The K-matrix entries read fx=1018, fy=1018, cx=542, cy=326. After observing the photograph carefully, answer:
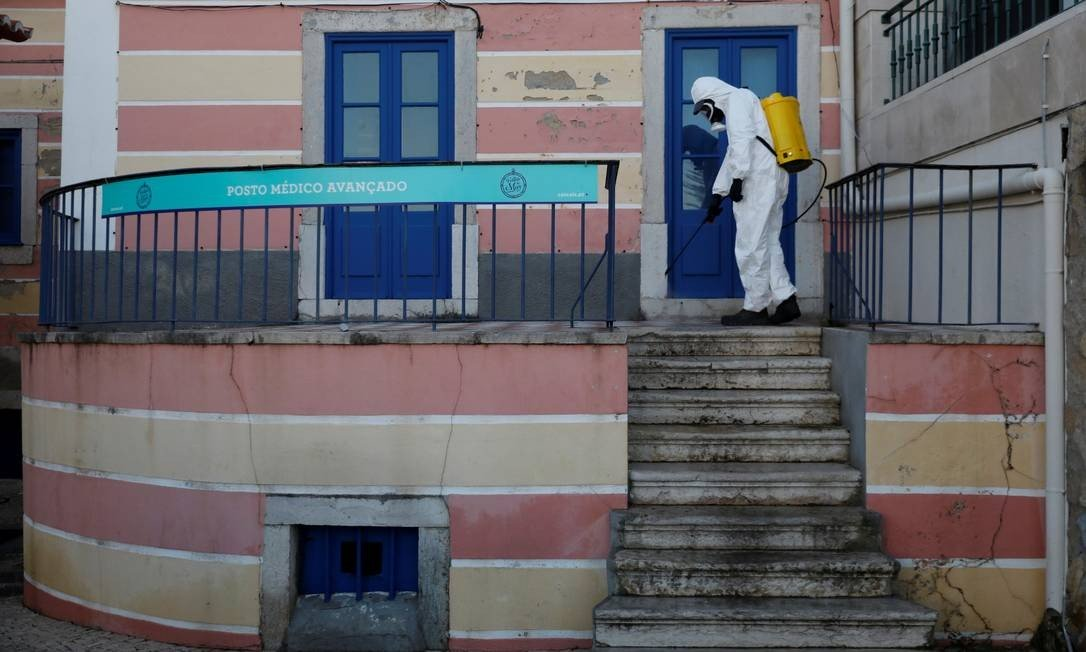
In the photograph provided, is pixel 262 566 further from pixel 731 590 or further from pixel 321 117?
pixel 321 117

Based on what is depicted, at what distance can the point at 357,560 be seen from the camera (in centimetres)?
578

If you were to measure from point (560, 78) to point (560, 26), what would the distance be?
0.43 metres

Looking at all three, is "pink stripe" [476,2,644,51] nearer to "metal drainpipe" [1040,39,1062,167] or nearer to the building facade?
the building facade


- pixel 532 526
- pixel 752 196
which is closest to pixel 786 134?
pixel 752 196

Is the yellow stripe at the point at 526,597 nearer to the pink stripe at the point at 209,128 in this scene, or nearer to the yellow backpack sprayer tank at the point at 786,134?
the yellow backpack sprayer tank at the point at 786,134

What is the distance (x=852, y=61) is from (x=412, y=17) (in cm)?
362

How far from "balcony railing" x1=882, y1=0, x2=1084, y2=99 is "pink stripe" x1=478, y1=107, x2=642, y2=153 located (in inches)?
81.5

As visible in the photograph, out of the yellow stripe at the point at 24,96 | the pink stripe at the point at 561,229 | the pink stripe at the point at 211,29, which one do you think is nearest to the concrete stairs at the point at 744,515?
the pink stripe at the point at 561,229

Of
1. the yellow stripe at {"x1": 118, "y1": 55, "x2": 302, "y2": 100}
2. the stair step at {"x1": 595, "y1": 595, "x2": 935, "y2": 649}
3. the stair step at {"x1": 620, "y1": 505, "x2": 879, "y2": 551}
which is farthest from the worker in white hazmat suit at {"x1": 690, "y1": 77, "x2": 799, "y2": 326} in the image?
the yellow stripe at {"x1": 118, "y1": 55, "x2": 302, "y2": 100}

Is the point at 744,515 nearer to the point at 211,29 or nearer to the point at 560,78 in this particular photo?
the point at 560,78

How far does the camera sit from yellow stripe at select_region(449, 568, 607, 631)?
5566 millimetres

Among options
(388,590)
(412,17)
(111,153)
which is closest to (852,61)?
(412,17)

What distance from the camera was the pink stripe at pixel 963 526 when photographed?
217 inches

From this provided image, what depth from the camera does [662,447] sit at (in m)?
5.96
